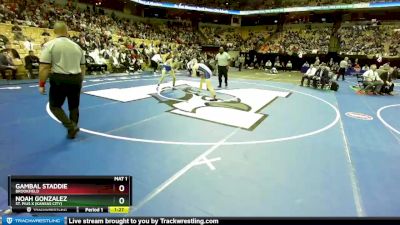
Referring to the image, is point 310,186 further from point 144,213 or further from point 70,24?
point 70,24

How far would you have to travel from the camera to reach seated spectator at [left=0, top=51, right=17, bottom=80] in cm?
1105

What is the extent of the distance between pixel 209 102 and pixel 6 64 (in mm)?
8291

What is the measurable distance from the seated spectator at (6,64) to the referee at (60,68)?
321 inches

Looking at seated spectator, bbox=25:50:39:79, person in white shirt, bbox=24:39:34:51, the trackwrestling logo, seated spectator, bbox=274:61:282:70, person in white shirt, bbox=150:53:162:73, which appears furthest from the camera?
seated spectator, bbox=274:61:282:70

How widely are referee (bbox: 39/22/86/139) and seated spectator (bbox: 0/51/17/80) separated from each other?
321 inches

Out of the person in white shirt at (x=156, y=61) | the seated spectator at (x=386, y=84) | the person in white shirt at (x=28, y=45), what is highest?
the person in white shirt at (x=28, y=45)

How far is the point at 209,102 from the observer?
894cm

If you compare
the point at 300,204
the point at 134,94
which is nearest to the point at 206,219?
the point at 300,204

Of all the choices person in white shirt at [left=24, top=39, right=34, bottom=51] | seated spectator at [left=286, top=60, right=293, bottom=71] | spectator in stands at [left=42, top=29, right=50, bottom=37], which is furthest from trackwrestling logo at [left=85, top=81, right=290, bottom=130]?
seated spectator at [left=286, top=60, right=293, bottom=71]

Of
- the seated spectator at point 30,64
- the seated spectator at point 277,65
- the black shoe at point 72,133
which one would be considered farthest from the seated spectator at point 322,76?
the seated spectator at point 277,65

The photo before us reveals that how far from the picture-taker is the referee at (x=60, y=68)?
15.0 feet

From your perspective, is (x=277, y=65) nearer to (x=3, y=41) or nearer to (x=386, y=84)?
(x=386, y=84)

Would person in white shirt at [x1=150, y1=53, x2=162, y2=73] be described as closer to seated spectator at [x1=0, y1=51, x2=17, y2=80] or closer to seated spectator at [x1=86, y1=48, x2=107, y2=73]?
seated spectator at [x1=86, y1=48, x2=107, y2=73]
